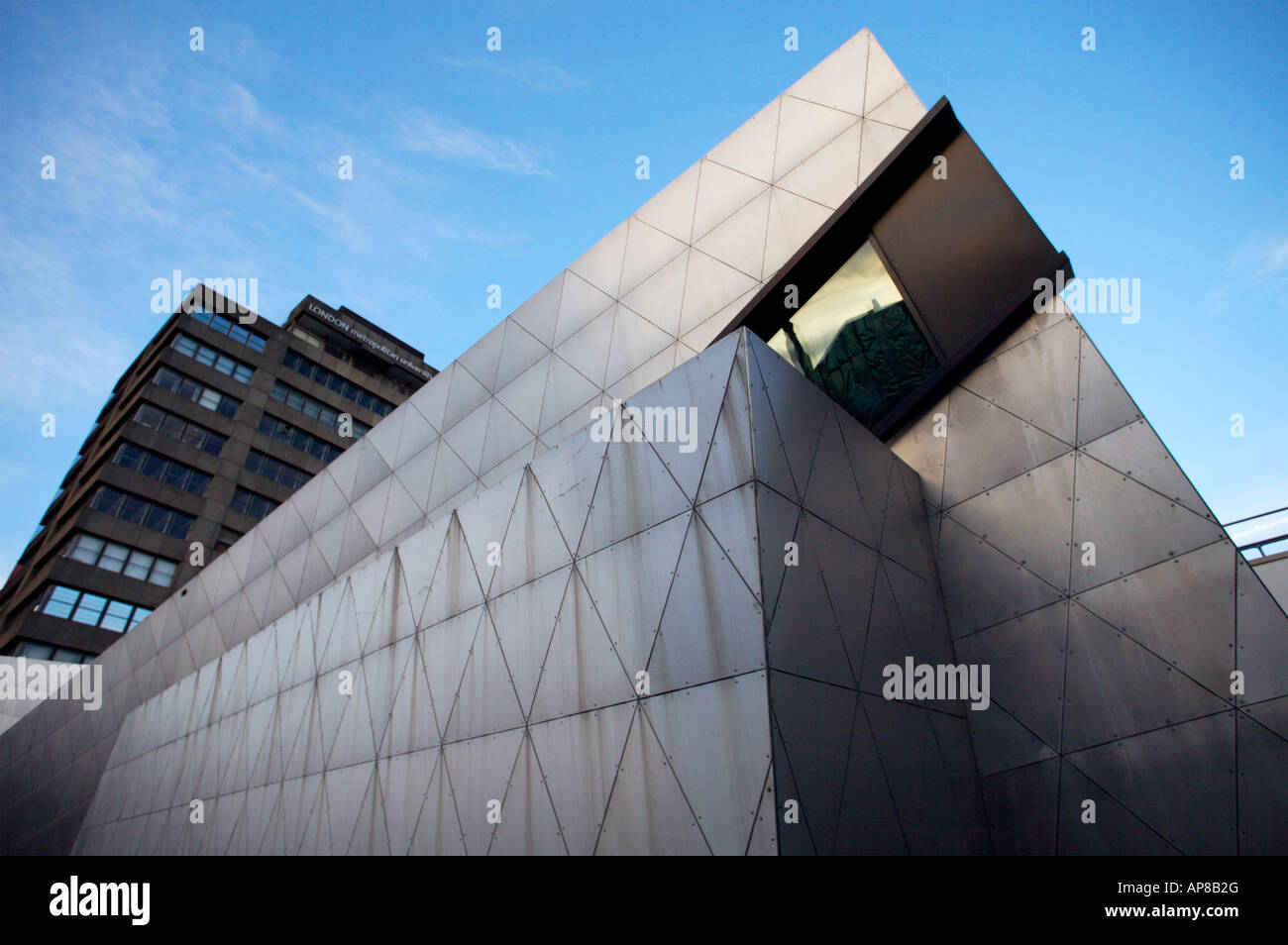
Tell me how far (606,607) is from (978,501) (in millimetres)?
5545

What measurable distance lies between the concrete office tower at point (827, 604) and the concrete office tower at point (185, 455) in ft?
101

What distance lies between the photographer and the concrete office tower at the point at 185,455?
120 ft

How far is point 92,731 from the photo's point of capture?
85.7ft

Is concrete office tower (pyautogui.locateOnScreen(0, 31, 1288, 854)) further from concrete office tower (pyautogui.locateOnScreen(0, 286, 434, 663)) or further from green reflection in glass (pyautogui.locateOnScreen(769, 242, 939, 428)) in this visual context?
concrete office tower (pyautogui.locateOnScreen(0, 286, 434, 663))

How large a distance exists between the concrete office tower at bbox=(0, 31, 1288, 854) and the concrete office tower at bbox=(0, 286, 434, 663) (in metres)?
30.7

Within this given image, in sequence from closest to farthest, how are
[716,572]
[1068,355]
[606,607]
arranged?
[716,572]
[606,607]
[1068,355]

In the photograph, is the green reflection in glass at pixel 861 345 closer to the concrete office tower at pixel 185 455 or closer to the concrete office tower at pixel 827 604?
the concrete office tower at pixel 827 604

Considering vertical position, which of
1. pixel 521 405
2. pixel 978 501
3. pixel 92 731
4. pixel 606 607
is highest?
pixel 521 405

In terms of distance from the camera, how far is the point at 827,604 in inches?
281

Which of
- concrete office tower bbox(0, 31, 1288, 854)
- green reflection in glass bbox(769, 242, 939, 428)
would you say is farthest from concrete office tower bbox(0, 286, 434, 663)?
green reflection in glass bbox(769, 242, 939, 428)

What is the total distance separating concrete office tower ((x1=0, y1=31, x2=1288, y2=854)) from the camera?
21.8ft

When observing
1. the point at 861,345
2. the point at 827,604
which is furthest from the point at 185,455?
the point at 827,604
